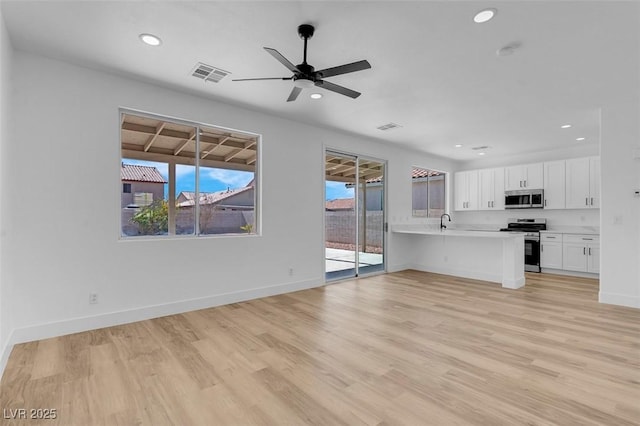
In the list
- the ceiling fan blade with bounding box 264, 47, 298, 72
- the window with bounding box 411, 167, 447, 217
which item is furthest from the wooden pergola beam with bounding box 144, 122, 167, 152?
the window with bounding box 411, 167, 447, 217

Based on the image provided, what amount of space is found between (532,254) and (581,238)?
36.5 inches

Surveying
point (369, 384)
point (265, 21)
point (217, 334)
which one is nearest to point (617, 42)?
point (265, 21)

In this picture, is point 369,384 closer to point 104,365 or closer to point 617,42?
point 104,365

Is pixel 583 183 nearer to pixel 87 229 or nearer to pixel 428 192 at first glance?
pixel 428 192

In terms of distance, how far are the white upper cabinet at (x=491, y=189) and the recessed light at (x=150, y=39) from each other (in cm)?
757

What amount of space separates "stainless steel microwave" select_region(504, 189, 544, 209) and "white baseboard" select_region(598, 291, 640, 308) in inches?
119

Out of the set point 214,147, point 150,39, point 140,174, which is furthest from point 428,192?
point 150,39

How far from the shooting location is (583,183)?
636 centimetres

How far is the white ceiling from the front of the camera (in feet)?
7.79

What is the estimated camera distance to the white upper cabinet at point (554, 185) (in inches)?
262

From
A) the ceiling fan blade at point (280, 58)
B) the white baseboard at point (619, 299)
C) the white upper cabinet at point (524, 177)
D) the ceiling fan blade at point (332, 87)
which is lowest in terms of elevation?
the white baseboard at point (619, 299)

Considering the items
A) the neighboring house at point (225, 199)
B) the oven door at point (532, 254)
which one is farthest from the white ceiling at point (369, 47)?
the oven door at point (532, 254)

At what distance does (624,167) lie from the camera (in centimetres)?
415

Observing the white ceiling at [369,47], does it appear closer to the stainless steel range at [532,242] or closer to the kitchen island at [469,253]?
the kitchen island at [469,253]
